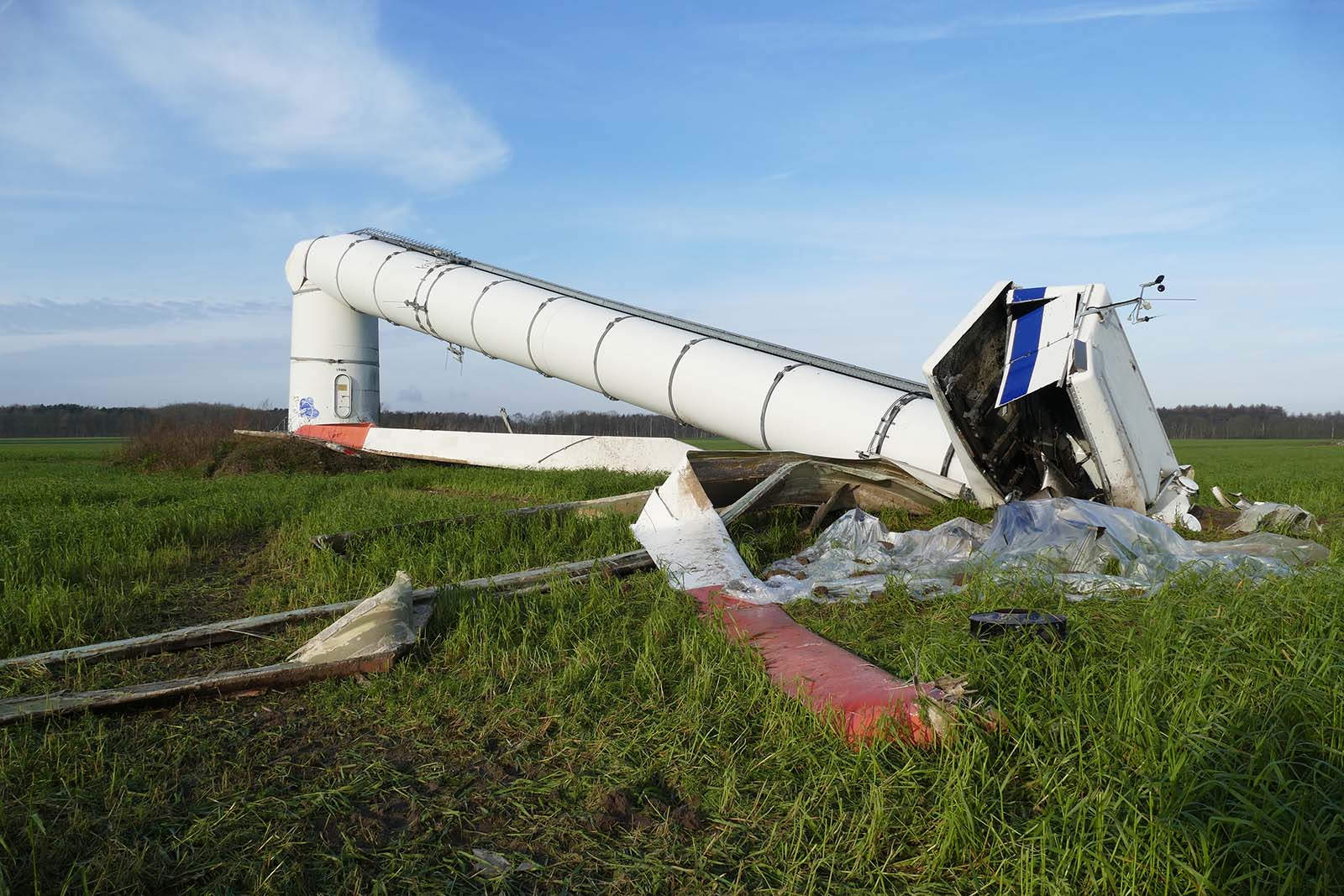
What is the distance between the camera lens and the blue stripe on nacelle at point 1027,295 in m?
6.04

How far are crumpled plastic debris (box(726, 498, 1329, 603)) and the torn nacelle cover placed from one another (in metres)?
0.70

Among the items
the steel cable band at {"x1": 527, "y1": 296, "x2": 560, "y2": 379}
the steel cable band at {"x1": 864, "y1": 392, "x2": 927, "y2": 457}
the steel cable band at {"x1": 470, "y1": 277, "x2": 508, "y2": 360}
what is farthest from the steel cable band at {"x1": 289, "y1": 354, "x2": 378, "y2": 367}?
the steel cable band at {"x1": 864, "y1": 392, "x2": 927, "y2": 457}

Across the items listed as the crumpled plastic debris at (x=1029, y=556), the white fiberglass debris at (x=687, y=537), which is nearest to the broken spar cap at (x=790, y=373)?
the crumpled plastic debris at (x=1029, y=556)

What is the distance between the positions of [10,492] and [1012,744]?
36.8 ft

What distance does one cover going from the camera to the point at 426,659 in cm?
361

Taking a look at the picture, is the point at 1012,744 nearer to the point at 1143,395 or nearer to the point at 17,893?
the point at 17,893

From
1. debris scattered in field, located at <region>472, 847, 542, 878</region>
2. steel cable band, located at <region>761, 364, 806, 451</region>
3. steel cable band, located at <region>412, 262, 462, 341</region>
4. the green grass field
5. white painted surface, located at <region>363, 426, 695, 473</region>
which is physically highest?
steel cable band, located at <region>412, 262, 462, 341</region>

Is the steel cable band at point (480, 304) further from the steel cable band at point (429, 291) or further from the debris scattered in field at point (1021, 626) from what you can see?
the debris scattered in field at point (1021, 626)

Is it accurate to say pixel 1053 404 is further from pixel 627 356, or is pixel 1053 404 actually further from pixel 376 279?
pixel 376 279

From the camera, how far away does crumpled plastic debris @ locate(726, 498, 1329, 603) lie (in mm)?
4285

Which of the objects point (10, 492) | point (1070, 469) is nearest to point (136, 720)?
point (1070, 469)

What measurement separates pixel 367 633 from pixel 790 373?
20.6ft

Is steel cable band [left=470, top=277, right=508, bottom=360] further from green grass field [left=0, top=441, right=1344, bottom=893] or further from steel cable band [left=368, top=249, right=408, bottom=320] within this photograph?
green grass field [left=0, top=441, right=1344, bottom=893]

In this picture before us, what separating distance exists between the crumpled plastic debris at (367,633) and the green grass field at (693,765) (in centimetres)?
11
